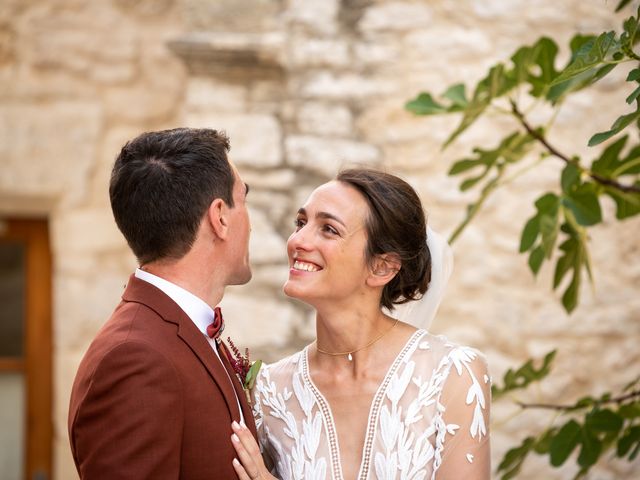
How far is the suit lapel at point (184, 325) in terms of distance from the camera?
6.40 ft

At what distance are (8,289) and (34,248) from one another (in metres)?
0.23

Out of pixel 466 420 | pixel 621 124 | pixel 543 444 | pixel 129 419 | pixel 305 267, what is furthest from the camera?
pixel 543 444

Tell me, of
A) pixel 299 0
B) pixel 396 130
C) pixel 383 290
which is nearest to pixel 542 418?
pixel 396 130

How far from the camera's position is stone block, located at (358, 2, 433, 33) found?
4.06 meters

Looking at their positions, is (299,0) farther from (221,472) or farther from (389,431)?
(221,472)

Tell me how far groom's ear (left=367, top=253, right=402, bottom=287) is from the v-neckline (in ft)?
0.56

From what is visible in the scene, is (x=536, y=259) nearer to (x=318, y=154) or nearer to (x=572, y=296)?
(x=572, y=296)

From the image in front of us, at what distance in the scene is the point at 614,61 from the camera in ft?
6.08

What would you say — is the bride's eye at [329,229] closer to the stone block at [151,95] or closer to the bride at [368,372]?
the bride at [368,372]

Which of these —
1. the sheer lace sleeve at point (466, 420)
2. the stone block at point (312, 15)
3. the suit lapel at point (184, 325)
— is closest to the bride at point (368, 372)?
the sheer lace sleeve at point (466, 420)

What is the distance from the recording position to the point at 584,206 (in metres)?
2.31

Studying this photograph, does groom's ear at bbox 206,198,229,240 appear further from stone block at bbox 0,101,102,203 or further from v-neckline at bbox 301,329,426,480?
stone block at bbox 0,101,102,203

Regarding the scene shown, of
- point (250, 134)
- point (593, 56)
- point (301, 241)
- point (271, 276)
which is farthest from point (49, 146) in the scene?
point (593, 56)

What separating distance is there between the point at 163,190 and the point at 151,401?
46cm
